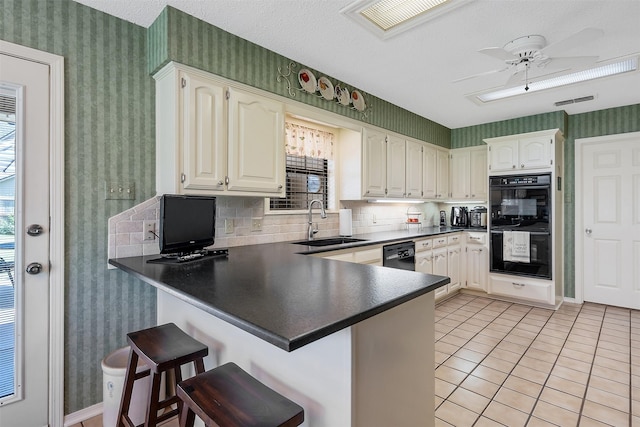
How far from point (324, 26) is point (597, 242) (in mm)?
4459

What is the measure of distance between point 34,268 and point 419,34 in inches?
113

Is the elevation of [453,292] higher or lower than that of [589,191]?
lower

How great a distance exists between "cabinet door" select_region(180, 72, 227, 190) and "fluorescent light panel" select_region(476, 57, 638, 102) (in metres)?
2.96

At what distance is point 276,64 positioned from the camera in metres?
2.66

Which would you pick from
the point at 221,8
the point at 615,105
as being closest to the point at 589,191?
the point at 615,105

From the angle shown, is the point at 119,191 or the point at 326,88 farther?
the point at 326,88

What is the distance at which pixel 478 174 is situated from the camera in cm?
495

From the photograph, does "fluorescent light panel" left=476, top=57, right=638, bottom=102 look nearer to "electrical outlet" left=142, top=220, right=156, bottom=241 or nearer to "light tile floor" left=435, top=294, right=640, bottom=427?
"light tile floor" left=435, top=294, right=640, bottom=427

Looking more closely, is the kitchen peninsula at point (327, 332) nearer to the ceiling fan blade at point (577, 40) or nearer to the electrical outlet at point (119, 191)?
the electrical outlet at point (119, 191)

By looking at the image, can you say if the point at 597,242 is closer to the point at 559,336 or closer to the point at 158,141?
the point at 559,336

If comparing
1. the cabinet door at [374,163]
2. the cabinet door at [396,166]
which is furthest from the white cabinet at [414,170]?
the cabinet door at [374,163]

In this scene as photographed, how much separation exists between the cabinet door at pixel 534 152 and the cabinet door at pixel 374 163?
1899 mm

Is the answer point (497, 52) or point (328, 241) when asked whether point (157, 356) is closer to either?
point (328, 241)

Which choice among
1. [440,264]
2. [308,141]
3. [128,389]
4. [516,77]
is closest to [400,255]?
[440,264]
